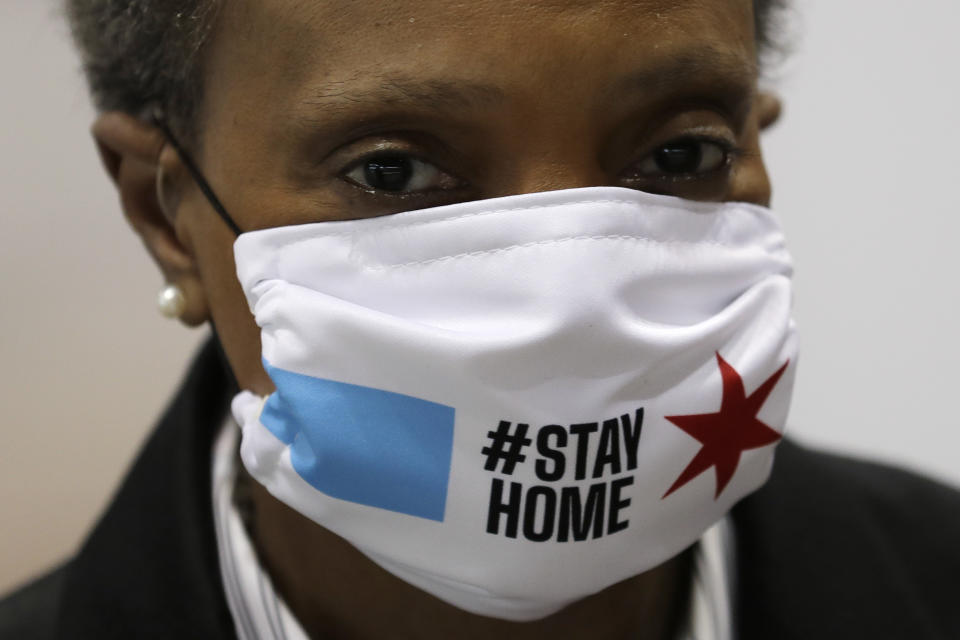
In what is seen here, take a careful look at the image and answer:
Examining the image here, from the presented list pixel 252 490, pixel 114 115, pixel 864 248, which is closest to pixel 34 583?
pixel 252 490

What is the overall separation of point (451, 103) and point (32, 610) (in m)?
0.92

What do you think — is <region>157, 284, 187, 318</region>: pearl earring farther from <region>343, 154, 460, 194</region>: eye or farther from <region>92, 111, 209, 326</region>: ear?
<region>343, 154, 460, 194</region>: eye

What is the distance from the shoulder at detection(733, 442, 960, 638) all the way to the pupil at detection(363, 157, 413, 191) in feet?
2.19

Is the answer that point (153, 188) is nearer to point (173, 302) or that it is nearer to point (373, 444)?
point (173, 302)

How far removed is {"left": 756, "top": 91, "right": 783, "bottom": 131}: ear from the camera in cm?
117

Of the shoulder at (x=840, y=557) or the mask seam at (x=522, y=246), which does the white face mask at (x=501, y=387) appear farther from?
the shoulder at (x=840, y=557)

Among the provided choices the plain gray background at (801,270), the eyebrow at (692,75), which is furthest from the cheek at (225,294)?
the plain gray background at (801,270)

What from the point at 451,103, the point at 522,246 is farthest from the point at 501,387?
the point at 451,103

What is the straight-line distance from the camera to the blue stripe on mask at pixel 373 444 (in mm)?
845

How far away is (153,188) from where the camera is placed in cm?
108

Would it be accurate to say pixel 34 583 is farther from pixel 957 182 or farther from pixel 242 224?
pixel 957 182

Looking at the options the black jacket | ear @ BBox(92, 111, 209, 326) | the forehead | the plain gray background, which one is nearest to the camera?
the forehead

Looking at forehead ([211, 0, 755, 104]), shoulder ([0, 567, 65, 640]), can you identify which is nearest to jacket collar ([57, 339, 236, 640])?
shoulder ([0, 567, 65, 640])

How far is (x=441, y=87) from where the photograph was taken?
32.3 inches
